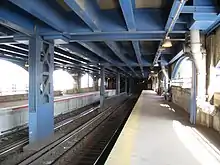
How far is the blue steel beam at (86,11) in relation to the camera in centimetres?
523

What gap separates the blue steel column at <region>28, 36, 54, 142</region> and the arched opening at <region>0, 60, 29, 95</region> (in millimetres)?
18156

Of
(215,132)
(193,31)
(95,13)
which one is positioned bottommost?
(215,132)

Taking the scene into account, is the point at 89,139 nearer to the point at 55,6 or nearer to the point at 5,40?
the point at 5,40

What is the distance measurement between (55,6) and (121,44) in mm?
6298

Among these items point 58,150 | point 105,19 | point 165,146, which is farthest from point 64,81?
point 165,146

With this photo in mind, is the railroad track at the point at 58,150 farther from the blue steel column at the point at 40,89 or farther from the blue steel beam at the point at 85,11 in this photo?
the blue steel beam at the point at 85,11

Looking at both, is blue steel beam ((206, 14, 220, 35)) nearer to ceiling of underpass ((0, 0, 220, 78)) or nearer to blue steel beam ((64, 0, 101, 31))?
ceiling of underpass ((0, 0, 220, 78))

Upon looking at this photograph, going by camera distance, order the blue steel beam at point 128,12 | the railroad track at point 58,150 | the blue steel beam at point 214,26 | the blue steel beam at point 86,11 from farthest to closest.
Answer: the railroad track at point 58,150 → the blue steel beam at point 214,26 → the blue steel beam at point 86,11 → the blue steel beam at point 128,12

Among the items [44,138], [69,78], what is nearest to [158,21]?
[44,138]

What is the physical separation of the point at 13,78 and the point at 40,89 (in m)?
23.7

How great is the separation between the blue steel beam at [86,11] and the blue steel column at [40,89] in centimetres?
226

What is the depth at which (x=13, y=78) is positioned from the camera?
100ft

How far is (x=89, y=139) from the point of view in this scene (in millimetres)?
10945

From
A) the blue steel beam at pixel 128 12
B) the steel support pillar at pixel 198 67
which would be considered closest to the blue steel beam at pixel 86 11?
the blue steel beam at pixel 128 12
